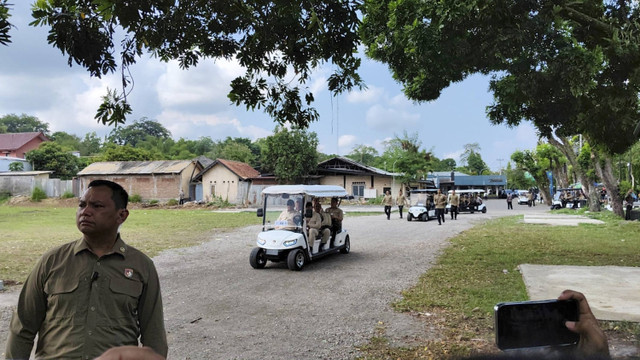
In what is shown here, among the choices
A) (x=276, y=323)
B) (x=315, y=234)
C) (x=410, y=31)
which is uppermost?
(x=410, y=31)

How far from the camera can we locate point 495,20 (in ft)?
23.5

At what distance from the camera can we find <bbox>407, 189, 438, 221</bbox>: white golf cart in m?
23.4

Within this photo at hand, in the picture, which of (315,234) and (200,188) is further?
(200,188)

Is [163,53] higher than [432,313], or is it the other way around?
[163,53]

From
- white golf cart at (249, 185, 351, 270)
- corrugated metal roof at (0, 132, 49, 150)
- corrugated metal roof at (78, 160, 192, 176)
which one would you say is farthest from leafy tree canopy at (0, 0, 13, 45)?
corrugated metal roof at (0, 132, 49, 150)

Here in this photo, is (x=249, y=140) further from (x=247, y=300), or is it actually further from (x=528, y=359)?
(x=528, y=359)

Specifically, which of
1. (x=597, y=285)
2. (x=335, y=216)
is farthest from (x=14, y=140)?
(x=597, y=285)

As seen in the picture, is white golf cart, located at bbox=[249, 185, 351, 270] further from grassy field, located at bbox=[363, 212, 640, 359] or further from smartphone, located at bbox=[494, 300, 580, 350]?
smartphone, located at bbox=[494, 300, 580, 350]

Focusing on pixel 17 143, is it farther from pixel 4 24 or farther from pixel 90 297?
pixel 90 297

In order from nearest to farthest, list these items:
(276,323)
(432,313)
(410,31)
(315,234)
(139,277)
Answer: (139,277)
(276,323)
(432,313)
(410,31)
(315,234)

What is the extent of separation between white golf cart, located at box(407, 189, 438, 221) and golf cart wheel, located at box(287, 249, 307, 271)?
1461cm

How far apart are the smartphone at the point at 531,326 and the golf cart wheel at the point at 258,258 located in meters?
8.75

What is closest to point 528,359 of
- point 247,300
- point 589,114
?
point 247,300

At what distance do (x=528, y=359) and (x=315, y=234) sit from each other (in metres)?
9.47
